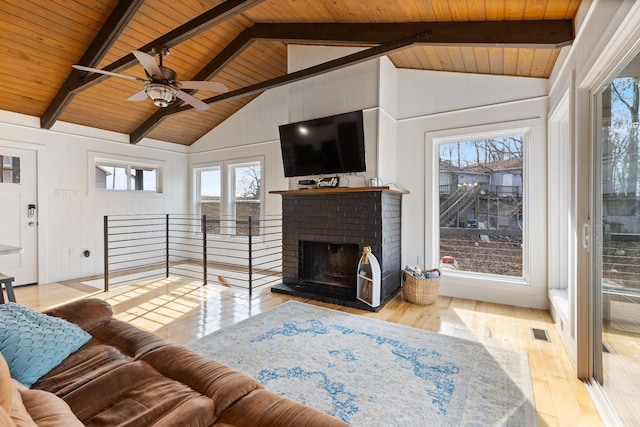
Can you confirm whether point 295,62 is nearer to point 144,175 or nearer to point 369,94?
point 369,94

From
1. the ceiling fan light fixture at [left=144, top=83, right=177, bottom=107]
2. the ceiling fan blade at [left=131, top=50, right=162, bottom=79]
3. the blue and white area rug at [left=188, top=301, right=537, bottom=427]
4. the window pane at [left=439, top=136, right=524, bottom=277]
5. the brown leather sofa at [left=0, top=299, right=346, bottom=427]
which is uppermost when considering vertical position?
the ceiling fan blade at [left=131, top=50, right=162, bottom=79]

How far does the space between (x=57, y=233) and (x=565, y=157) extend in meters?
6.87

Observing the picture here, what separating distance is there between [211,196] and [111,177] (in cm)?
176

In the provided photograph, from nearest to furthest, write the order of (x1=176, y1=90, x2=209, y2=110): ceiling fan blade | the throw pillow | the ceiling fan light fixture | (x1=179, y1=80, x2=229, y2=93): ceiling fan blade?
1. the throw pillow
2. the ceiling fan light fixture
3. (x1=179, y1=80, x2=229, y2=93): ceiling fan blade
4. (x1=176, y1=90, x2=209, y2=110): ceiling fan blade

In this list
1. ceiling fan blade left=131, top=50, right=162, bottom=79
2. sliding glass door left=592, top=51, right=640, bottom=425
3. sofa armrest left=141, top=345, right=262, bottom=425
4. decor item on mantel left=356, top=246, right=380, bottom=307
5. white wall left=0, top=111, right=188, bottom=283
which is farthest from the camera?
white wall left=0, top=111, right=188, bottom=283

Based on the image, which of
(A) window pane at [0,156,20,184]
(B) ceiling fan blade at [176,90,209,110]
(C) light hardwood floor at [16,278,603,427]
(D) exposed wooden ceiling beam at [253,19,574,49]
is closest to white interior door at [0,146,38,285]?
(A) window pane at [0,156,20,184]

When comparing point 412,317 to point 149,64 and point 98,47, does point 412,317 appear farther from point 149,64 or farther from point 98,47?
point 98,47

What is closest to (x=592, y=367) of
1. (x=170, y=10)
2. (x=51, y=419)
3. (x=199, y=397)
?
(x=199, y=397)

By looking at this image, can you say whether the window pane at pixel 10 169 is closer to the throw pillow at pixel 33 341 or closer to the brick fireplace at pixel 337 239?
the brick fireplace at pixel 337 239

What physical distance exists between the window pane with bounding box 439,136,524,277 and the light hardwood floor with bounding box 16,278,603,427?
1.83ft

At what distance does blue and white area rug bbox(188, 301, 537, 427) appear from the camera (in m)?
1.75

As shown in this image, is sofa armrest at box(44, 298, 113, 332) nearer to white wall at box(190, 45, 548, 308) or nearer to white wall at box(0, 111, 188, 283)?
white wall at box(190, 45, 548, 308)

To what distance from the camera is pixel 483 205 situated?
12.6 feet

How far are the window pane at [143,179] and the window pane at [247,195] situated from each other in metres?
1.67
